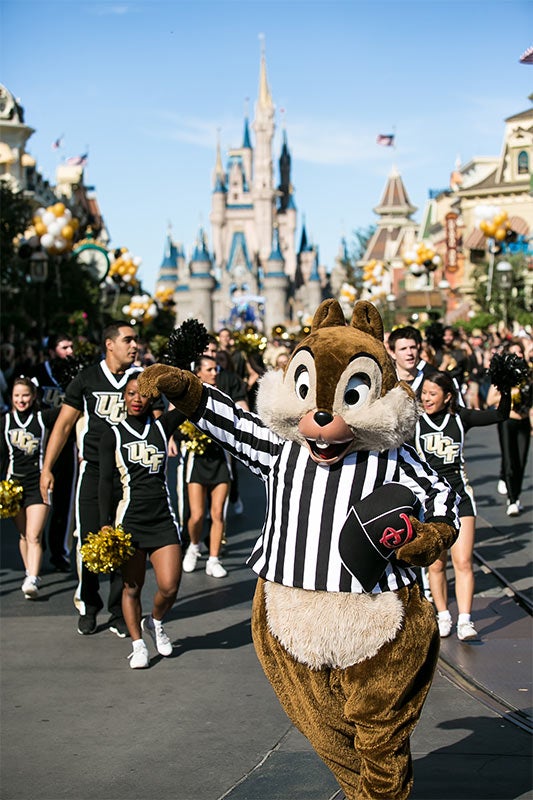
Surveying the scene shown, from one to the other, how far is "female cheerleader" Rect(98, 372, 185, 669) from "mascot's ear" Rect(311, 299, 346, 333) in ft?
8.12

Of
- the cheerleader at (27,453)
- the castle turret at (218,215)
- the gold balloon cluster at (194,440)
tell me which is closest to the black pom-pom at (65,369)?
the cheerleader at (27,453)

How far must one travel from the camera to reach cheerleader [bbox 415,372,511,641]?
7.37m

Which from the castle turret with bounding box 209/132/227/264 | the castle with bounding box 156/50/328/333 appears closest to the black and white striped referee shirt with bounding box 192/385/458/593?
the castle with bounding box 156/50/328/333

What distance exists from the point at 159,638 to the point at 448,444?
84.4 inches

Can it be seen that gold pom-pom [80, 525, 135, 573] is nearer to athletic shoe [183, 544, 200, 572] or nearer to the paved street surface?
the paved street surface

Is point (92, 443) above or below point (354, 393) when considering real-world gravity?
below

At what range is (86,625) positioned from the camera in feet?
25.4

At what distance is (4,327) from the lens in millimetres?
30594

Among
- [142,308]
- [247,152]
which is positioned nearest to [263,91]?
[247,152]

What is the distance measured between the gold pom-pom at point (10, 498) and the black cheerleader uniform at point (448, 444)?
10.1 ft

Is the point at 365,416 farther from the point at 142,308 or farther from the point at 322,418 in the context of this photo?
the point at 142,308

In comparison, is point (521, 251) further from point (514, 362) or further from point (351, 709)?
point (351, 709)

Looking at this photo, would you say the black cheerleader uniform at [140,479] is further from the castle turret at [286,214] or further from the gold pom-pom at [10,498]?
the castle turret at [286,214]

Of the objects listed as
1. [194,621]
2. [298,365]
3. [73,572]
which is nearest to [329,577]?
[298,365]
